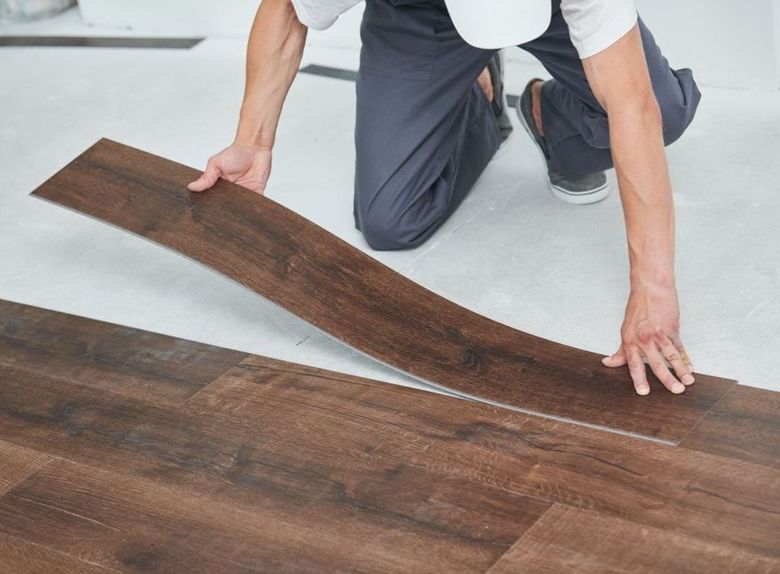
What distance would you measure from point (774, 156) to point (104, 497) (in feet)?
6.66

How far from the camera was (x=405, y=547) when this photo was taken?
173 centimetres

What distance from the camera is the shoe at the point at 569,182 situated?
116 inches

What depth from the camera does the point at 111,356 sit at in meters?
2.43

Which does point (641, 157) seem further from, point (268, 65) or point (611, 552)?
point (268, 65)

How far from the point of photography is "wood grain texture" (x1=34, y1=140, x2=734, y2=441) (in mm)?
2043

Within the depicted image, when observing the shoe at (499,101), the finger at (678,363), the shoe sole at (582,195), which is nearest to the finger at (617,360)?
the finger at (678,363)

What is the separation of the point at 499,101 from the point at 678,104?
80 cm

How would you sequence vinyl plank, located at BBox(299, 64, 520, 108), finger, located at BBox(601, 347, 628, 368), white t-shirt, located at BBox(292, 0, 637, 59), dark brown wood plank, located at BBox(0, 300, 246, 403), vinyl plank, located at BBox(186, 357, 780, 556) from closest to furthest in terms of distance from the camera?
1. vinyl plank, located at BBox(186, 357, 780, 556)
2. white t-shirt, located at BBox(292, 0, 637, 59)
3. finger, located at BBox(601, 347, 628, 368)
4. dark brown wood plank, located at BBox(0, 300, 246, 403)
5. vinyl plank, located at BBox(299, 64, 520, 108)

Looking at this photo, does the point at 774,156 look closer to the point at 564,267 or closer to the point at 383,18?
the point at 564,267

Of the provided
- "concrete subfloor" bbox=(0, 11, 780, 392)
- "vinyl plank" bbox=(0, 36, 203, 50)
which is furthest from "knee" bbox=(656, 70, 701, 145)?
"vinyl plank" bbox=(0, 36, 203, 50)

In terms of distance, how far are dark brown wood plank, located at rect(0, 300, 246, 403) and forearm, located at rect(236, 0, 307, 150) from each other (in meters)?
0.55

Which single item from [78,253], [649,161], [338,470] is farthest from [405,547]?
[78,253]

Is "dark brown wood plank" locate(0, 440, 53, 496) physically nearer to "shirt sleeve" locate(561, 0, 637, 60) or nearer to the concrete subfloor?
the concrete subfloor

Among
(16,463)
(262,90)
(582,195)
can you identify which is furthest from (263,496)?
(582,195)
